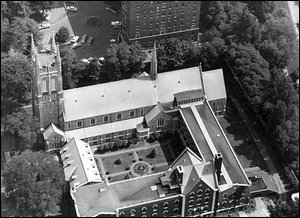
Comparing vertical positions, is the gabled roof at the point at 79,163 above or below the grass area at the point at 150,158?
above

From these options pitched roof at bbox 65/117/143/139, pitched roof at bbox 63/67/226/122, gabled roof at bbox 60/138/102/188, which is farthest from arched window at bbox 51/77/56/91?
gabled roof at bbox 60/138/102/188

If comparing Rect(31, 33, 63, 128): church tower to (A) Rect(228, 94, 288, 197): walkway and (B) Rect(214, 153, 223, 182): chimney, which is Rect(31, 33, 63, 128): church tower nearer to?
(B) Rect(214, 153, 223, 182): chimney

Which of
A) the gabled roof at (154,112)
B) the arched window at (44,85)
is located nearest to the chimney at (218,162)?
the gabled roof at (154,112)

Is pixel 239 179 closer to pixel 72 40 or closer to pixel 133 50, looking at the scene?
pixel 133 50

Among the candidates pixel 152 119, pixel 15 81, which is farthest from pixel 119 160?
pixel 15 81

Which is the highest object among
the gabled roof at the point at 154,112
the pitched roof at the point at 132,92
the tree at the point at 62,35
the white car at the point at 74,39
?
the tree at the point at 62,35

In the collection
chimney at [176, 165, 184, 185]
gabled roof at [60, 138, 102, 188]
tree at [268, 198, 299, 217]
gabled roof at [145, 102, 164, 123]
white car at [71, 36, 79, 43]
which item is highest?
white car at [71, 36, 79, 43]

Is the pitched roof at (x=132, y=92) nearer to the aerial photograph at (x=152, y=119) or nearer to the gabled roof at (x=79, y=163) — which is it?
the aerial photograph at (x=152, y=119)

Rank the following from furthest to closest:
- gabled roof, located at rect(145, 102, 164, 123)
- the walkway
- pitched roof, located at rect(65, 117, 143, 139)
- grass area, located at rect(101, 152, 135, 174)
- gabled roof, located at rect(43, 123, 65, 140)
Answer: gabled roof, located at rect(145, 102, 164, 123) < pitched roof, located at rect(65, 117, 143, 139) < grass area, located at rect(101, 152, 135, 174) < the walkway < gabled roof, located at rect(43, 123, 65, 140)
